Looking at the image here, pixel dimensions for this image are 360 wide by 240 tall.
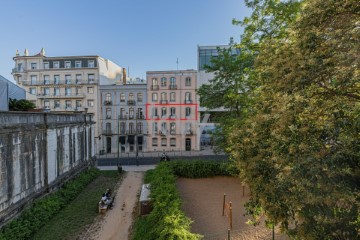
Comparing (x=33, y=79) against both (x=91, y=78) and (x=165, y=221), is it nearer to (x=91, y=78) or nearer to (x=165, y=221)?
(x=91, y=78)

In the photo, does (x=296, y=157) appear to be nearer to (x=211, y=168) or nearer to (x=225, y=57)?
(x=225, y=57)

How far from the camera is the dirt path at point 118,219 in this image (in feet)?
40.3

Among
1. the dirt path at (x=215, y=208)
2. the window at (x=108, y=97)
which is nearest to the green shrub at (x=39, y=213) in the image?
the dirt path at (x=215, y=208)

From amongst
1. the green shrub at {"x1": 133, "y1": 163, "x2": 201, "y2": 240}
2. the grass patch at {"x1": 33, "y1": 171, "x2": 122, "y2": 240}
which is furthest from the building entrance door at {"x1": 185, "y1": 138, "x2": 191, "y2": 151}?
the green shrub at {"x1": 133, "y1": 163, "x2": 201, "y2": 240}

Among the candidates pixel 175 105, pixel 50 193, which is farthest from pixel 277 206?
pixel 175 105

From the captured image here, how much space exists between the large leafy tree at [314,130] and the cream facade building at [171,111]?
101 feet

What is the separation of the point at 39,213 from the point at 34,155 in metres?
3.60

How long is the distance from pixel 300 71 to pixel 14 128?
14021 millimetres

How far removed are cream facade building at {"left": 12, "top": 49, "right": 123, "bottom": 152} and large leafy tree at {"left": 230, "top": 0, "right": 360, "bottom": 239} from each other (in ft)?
121

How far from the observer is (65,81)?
1633 inches

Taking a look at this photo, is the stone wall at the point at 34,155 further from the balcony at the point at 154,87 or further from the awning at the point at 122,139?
the balcony at the point at 154,87

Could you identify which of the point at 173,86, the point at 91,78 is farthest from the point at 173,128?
the point at 91,78

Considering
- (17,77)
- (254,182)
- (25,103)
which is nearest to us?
(254,182)

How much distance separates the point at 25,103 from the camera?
19000 millimetres
